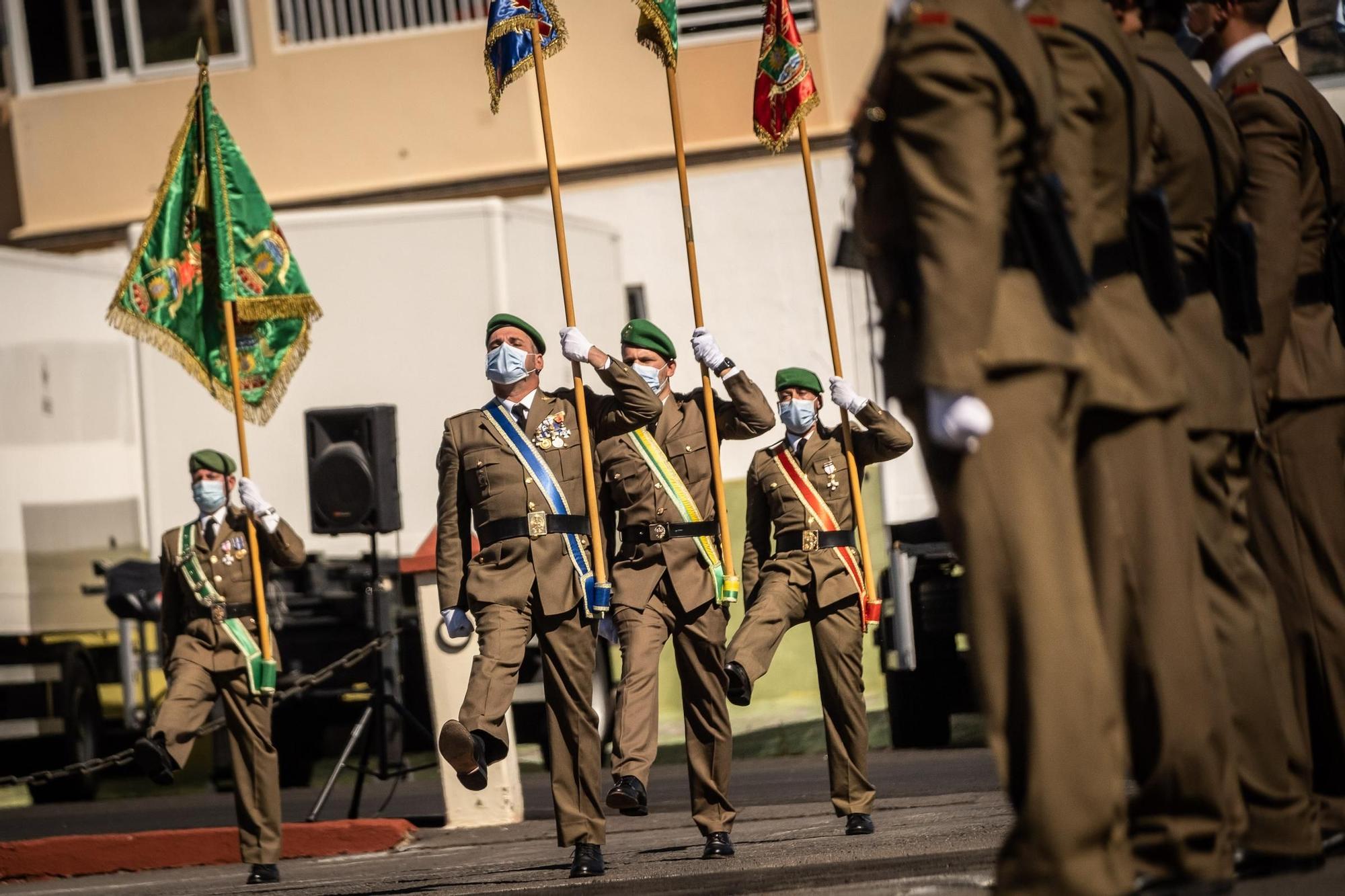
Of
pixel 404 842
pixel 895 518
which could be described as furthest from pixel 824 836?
pixel 895 518

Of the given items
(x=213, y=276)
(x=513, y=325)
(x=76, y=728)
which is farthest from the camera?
(x=76, y=728)

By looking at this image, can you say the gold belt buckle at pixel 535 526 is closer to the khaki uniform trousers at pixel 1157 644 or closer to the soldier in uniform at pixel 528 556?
the soldier in uniform at pixel 528 556

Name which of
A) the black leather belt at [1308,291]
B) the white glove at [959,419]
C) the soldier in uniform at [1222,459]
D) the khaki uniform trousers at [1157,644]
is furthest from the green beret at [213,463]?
the white glove at [959,419]

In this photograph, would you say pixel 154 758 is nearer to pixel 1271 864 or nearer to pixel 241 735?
pixel 241 735

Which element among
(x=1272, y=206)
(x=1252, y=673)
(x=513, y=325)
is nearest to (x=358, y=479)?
(x=513, y=325)

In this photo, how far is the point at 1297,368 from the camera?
588 cm

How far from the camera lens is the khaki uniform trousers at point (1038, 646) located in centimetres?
400

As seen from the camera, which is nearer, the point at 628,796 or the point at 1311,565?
the point at 1311,565

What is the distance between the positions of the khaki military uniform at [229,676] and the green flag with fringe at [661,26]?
2873 mm

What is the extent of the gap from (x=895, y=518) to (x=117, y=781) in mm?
6647

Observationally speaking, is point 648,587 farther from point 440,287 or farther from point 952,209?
point 440,287

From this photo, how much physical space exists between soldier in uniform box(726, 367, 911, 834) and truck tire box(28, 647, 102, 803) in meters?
8.08

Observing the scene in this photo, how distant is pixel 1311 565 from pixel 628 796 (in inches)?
126

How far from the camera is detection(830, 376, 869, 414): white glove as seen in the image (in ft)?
31.2
